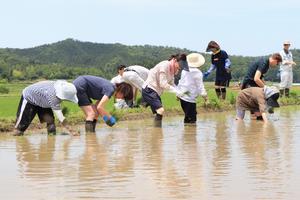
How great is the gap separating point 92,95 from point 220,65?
643 cm

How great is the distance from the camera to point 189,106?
11.9m

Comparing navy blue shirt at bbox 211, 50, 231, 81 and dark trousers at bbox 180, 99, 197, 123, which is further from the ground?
navy blue shirt at bbox 211, 50, 231, 81

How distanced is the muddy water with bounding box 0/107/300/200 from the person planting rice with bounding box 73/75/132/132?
43cm

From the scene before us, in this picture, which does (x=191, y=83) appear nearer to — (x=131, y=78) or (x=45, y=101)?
(x=131, y=78)

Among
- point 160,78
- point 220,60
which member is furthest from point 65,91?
point 220,60

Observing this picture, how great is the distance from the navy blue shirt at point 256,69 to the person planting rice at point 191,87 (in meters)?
1.29

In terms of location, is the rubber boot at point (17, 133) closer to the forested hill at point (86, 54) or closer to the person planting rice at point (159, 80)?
the person planting rice at point (159, 80)

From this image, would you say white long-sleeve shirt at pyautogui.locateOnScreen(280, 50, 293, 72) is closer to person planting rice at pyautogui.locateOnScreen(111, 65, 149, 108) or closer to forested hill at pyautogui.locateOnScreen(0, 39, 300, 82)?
person planting rice at pyautogui.locateOnScreen(111, 65, 149, 108)

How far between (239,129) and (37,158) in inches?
166

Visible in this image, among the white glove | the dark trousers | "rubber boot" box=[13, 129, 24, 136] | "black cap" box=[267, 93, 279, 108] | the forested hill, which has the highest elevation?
the forested hill

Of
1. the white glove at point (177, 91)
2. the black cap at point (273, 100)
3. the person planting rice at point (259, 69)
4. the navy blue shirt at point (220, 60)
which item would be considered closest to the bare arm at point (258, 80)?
the person planting rice at point (259, 69)

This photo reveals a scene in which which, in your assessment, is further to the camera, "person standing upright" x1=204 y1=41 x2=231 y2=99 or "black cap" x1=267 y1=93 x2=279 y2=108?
"person standing upright" x1=204 y1=41 x2=231 y2=99

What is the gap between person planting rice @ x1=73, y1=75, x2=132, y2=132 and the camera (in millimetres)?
10328

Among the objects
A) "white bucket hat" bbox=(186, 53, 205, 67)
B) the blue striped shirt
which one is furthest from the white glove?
the blue striped shirt
